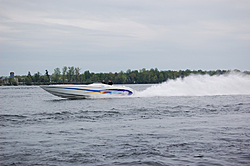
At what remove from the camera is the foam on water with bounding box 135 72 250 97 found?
3956 centimetres

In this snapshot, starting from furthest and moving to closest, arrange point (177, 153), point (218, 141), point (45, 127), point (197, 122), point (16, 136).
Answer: point (197, 122) → point (45, 127) → point (16, 136) → point (218, 141) → point (177, 153)

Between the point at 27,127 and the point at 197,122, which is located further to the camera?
the point at 197,122

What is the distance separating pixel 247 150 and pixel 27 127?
10.8 metres

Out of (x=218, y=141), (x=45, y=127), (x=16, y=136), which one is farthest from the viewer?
(x=45, y=127)

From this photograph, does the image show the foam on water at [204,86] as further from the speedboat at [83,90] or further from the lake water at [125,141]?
the lake water at [125,141]

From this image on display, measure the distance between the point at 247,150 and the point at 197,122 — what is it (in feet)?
20.3

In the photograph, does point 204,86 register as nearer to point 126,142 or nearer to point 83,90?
point 83,90

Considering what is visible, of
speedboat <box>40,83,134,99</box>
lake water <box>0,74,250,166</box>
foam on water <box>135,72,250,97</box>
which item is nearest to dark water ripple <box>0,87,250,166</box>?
lake water <box>0,74,250,166</box>

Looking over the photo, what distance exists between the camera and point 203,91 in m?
40.3

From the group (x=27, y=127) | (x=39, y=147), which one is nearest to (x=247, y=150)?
(x=39, y=147)

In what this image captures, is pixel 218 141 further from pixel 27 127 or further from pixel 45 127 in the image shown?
pixel 27 127

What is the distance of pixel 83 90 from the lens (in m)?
32.4

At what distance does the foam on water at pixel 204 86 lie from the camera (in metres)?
39.6

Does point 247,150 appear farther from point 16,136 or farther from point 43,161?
point 16,136
